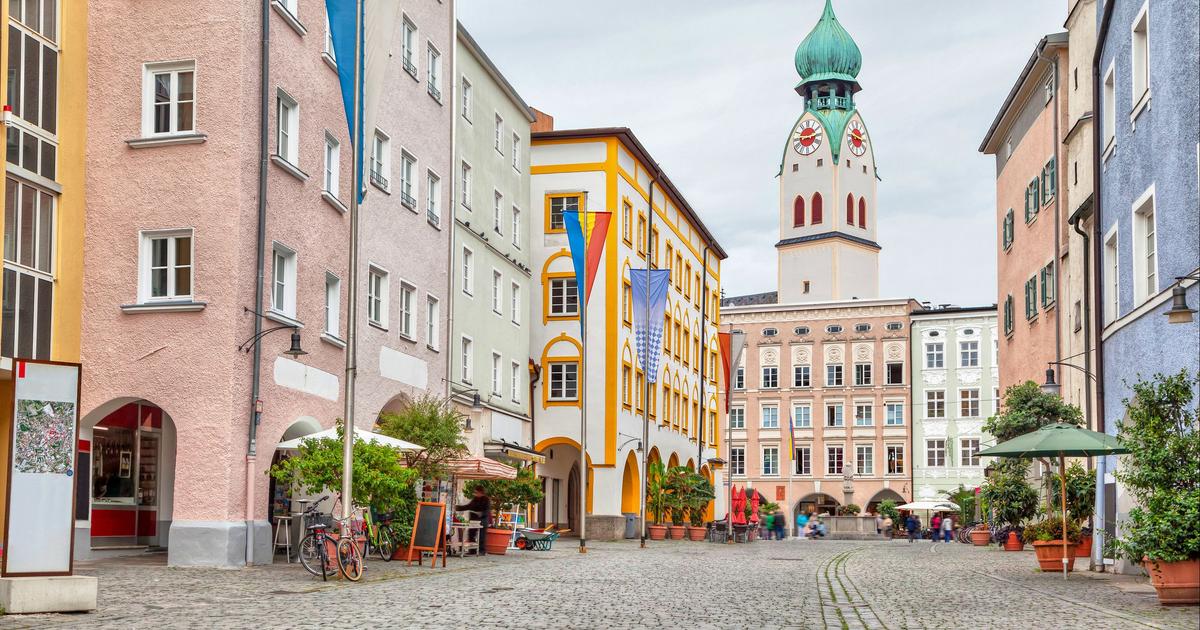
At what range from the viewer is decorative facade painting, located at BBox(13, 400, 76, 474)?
1382cm

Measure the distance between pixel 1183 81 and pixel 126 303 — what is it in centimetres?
1691

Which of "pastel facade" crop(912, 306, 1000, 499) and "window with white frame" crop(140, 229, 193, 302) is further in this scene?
"pastel facade" crop(912, 306, 1000, 499)

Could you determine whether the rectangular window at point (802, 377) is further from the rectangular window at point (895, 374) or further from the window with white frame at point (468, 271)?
the window with white frame at point (468, 271)

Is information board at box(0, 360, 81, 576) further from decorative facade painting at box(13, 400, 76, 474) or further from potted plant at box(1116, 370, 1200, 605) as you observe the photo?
potted plant at box(1116, 370, 1200, 605)

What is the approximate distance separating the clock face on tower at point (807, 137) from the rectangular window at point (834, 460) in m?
25.8

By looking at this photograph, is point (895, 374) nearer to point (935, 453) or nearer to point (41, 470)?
point (935, 453)

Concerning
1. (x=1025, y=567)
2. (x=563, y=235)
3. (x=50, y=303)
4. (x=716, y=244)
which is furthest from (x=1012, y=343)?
(x=50, y=303)

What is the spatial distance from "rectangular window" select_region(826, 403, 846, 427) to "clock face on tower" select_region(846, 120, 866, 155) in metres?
23.6

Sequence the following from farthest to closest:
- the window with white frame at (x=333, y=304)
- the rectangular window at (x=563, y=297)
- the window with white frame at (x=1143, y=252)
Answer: the rectangular window at (x=563, y=297) → the window with white frame at (x=333, y=304) → the window with white frame at (x=1143, y=252)

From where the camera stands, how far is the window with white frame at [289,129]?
26344 millimetres

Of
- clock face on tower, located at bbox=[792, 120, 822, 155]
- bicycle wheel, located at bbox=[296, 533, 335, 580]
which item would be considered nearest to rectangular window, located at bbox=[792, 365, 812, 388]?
clock face on tower, located at bbox=[792, 120, 822, 155]

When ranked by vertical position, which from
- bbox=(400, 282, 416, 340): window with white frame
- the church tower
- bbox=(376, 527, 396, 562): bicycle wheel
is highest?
the church tower

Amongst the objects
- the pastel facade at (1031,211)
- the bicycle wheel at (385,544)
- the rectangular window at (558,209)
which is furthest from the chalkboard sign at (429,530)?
the rectangular window at (558,209)

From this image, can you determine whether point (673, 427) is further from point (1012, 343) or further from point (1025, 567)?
point (1025, 567)
